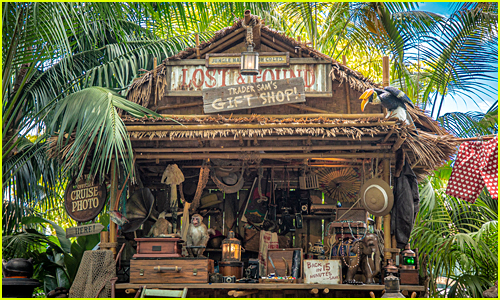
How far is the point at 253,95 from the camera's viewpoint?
27.8 feet

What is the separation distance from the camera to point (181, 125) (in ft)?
24.7

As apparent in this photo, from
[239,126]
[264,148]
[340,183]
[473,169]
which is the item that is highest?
[239,126]

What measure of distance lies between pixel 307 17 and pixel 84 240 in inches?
308

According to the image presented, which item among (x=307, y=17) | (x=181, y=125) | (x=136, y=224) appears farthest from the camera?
(x=307, y=17)

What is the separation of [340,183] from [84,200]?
4.50 m

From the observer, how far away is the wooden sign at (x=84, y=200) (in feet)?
26.4

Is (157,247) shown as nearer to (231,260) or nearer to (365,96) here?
(231,260)

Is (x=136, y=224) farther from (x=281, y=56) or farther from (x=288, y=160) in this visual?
(x=281, y=56)

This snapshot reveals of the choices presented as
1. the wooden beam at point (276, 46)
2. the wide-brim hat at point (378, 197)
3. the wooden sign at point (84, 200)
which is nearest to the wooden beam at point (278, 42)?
the wooden beam at point (276, 46)

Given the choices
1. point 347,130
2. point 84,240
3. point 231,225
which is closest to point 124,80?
point 84,240

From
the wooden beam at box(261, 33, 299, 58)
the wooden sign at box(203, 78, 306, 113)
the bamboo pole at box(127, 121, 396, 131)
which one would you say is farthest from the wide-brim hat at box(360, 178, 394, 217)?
the wooden beam at box(261, 33, 299, 58)

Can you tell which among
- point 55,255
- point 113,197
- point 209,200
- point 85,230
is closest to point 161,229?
point 113,197

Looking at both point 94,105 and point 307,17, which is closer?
point 94,105

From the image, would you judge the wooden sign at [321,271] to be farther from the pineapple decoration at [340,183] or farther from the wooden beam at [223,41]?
the wooden beam at [223,41]
